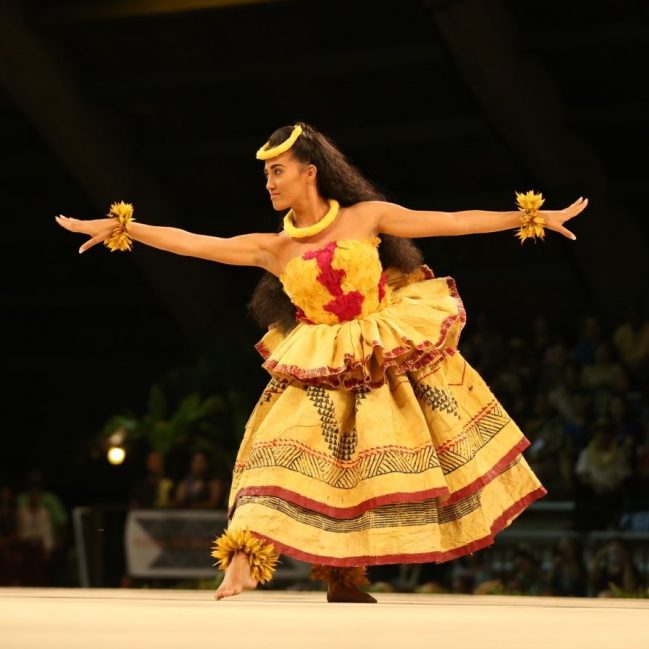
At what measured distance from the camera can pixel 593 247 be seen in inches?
409

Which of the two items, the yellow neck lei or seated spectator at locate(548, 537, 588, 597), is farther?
seated spectator at locate(548, 537, 588, 597)

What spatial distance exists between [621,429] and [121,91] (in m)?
5.23

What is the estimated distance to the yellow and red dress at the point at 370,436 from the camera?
3953 mm

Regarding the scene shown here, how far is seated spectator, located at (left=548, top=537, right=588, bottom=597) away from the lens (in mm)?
6918

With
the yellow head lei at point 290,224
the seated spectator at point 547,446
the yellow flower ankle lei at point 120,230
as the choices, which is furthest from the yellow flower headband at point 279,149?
the seated spectator at point 547,446

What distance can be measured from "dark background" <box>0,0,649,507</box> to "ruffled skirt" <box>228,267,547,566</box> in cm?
540

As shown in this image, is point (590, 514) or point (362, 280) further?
point (590, 514)

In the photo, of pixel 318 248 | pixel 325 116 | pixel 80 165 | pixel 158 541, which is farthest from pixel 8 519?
pixel 318 248

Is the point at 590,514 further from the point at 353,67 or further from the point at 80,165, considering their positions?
the point at 80,165

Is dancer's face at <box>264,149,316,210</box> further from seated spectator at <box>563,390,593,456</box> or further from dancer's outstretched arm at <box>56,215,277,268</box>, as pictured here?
seated spectator at <box>563,390,593,456</box>

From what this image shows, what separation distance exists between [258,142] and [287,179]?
714 centimetres

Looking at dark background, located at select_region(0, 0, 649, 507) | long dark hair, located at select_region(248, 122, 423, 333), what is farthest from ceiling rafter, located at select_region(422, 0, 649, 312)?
long dark hair, located at select_region(248, 122, 423, 333)

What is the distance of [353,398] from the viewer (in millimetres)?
4117

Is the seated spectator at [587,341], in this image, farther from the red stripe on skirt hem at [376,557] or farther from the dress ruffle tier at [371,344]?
the red stripe on skirt hem at [376,557]
